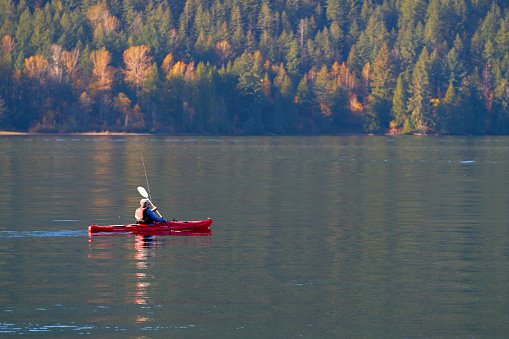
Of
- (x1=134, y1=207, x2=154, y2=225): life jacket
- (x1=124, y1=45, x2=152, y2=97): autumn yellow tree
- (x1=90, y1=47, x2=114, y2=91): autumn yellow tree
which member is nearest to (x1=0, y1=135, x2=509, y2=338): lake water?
(x1=134, y1=207, x2=154, y2=225): life jacket

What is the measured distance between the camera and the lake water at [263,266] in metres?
15.6

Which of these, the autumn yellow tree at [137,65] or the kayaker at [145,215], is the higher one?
the autumn yellow tree at [137,65]

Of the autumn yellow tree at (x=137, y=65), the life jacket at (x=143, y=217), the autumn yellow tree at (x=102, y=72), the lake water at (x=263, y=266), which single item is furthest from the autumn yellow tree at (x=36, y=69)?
the life jacket at (x=143, y=217)

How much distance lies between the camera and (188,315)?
16.1 meters

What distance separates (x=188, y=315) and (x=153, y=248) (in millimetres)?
8113

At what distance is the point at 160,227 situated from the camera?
26.7 meters

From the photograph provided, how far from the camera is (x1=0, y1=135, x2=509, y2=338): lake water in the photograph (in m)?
15.6

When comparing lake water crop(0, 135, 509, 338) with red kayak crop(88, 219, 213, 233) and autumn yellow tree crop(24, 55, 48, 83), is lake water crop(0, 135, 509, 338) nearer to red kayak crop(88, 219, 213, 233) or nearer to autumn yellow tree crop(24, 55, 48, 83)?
red kayak crop(88, 219, 213, 233)

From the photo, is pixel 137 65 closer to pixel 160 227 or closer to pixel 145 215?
pixel 145 215

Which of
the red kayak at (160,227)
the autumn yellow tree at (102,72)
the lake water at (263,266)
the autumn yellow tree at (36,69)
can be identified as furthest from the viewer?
the autumn yellow tree at (102,72)

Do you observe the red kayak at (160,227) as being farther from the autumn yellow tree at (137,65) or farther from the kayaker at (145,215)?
the autumn yellow tree at (137,65)

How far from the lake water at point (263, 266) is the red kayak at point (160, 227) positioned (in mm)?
399

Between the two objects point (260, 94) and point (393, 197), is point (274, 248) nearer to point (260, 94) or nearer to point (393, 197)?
point (393, 197)

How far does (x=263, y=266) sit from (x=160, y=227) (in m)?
6.47
